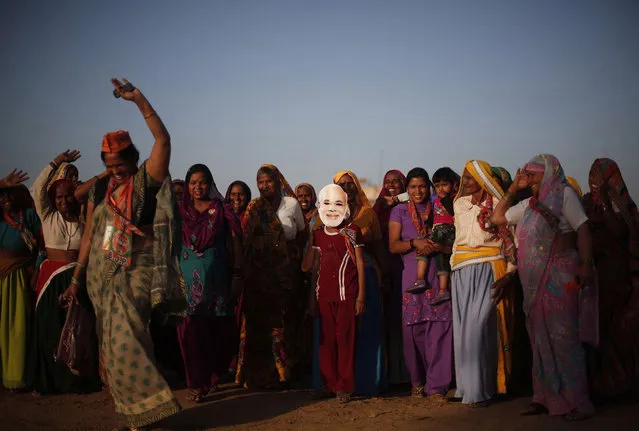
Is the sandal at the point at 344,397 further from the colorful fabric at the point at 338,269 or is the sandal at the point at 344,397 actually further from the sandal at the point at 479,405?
the sandal at the point at 479,405

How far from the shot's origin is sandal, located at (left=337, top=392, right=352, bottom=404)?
637 centimetres

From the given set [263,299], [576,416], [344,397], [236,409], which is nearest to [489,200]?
[576,416]

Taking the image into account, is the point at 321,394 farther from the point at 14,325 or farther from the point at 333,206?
the point at 14,325

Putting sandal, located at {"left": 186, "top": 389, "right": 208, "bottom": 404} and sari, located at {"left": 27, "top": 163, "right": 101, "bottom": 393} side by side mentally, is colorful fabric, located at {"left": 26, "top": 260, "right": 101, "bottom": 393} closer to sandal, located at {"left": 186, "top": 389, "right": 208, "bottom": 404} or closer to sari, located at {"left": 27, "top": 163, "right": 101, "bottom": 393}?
sari, located at {"left": 27, "top": 163, "right": 101, "bottom": 393}

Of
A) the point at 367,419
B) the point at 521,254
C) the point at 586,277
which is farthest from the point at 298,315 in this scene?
the point at 586,277

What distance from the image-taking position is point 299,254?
25.7ft

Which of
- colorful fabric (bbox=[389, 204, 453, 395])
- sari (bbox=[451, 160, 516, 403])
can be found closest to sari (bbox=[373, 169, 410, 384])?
colorful fabric (bbox=[389, 204, 453, 395])

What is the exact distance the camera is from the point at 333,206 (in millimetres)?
6590

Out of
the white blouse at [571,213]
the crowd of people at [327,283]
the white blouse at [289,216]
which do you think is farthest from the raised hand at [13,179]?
the white blouse at [571,213]

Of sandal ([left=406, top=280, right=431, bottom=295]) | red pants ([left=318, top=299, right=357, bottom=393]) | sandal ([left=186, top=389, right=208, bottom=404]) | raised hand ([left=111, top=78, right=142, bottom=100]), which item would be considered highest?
raised hand ([left=111, top=78, right=142, bottom=100])

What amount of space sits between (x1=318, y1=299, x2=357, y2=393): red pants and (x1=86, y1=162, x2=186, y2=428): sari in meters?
1.85

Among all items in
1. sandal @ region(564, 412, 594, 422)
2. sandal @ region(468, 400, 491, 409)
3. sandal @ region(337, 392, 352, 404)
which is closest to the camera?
sandal @ region(564, 412, 594, 422)

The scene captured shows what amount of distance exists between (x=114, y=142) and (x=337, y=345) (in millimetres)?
2948

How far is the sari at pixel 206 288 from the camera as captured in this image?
6543mm
